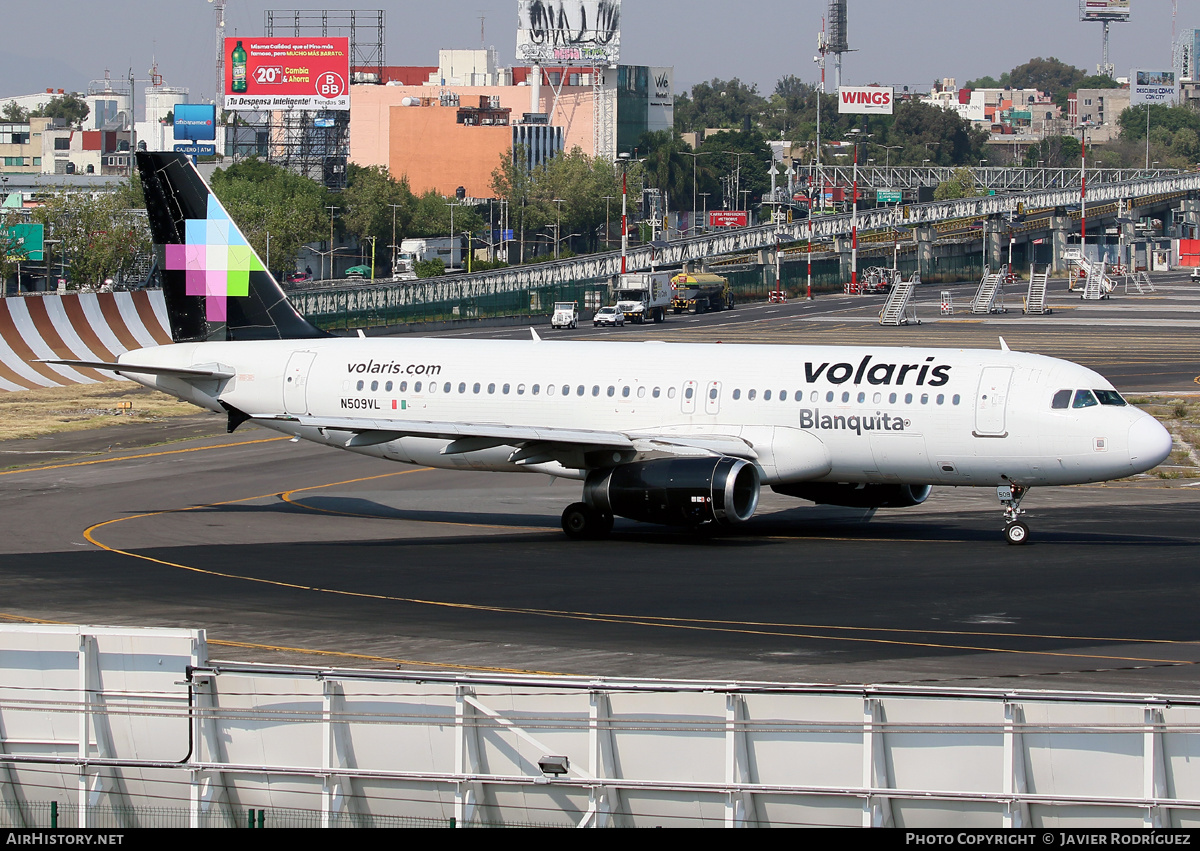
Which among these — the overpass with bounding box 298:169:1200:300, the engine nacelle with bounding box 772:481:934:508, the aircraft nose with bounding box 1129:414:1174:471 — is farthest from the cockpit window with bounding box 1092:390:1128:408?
the overpass with bounding box 298:169:1200:300

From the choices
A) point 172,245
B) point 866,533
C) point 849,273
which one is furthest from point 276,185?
point 866,533

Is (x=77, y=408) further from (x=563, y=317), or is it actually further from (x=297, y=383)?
(x=563, y=317)

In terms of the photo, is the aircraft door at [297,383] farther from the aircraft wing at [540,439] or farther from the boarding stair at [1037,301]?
the boarding stair at [1037,301]

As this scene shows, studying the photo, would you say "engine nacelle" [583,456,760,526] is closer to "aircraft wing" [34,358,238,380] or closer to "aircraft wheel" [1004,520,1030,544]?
"aircraft wheel" [1004,520,1030,544]

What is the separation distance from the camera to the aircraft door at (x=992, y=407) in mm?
33969

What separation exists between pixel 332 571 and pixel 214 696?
706 inches

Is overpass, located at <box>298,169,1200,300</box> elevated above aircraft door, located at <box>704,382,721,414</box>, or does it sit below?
above

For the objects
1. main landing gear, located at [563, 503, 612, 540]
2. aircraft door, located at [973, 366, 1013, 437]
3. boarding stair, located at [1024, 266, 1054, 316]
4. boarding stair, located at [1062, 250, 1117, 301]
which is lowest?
main landing gear, located at [563, 503, 612, 540]

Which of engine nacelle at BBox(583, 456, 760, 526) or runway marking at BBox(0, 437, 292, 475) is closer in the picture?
engine nacelle at BBox(583, 456, 760, 526)

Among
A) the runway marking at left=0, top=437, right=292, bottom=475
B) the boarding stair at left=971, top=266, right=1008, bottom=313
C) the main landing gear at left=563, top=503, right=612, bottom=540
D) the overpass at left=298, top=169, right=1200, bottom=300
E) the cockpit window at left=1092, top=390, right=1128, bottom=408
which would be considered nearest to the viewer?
the cockpit window at left=1092, top=390, right=1128, bottom=408

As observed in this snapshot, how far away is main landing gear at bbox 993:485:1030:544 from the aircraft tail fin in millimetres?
21383

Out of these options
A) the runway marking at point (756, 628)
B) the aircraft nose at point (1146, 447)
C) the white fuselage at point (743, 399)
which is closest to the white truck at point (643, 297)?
the white fuselage at point (743, 399)

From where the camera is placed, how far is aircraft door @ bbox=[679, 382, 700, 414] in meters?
37.2

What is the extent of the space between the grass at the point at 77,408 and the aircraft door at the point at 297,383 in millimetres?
21394
